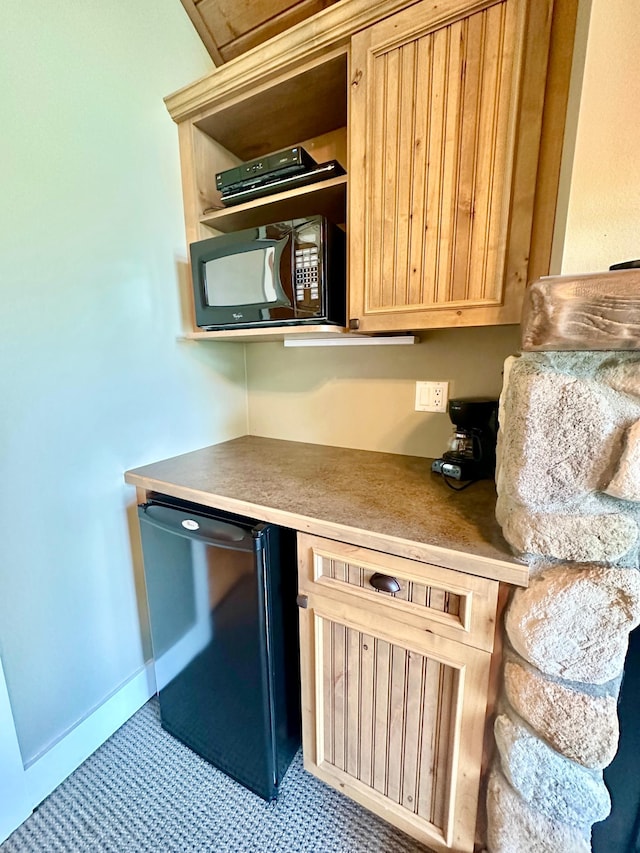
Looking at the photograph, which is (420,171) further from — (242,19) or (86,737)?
(86,737)

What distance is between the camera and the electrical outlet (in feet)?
4.51

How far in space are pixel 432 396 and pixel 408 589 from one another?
773 mm

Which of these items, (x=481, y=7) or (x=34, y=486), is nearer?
(x=481, y=7)

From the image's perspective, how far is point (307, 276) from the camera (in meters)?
1.15

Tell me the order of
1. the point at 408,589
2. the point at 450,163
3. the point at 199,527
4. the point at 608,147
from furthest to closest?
the point at 199,527 < the point at 450,163 < the point at 408,589 < the point at 608,147

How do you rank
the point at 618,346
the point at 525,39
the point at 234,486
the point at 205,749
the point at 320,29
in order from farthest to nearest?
the point at 205,749 → the point at 234,486 → the point at 320,29 → the point at 525,39 → the point at 618,346

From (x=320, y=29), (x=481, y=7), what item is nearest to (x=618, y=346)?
(x=481, y=7)

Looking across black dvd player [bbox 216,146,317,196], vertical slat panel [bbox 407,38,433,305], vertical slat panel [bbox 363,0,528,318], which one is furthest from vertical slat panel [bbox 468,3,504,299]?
black dvd player [bbox 216,146,317,196]

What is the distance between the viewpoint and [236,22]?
136 cm

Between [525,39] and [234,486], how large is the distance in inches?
54.2

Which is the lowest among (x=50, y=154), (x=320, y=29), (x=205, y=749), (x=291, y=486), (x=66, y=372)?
(x=205, y=749)

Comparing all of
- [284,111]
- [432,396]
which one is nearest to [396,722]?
[432,396]

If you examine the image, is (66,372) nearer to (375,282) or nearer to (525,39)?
(375,282)

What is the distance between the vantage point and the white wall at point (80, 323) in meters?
1.03
